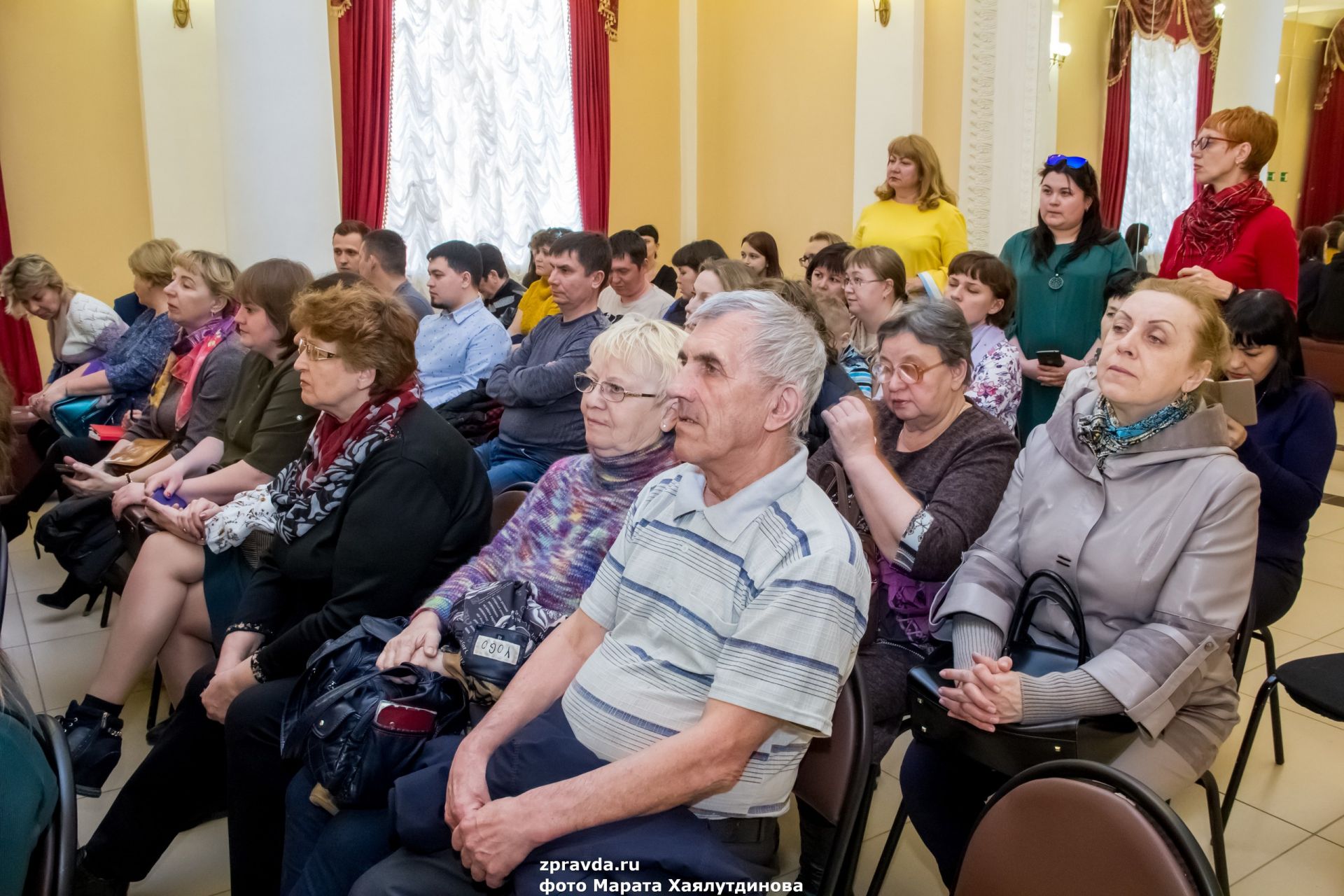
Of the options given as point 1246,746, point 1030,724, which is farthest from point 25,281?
point 1246,746

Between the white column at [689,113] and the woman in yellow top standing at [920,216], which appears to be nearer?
the woman in yellow top standing at [920,216]

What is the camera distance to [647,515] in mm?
1639

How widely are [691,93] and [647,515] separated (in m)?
7.62

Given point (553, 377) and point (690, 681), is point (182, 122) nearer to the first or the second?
point (553, 377)

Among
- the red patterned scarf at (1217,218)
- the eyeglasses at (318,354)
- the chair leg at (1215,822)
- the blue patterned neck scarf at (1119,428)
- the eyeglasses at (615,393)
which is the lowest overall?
the chair leg at (1215,822)

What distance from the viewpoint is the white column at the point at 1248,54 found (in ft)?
17.9

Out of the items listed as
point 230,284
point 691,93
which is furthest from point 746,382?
point 691,93

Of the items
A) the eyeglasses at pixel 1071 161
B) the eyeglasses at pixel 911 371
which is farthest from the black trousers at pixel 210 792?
the eyeglasses at pixel 1071 161

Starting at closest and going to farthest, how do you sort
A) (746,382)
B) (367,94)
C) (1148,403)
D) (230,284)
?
(746,382) → (1148,403) → (230,284) → (367,94)

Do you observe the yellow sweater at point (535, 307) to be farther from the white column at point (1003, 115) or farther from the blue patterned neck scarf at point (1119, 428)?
the blue patterned neck scarf at point (1119, 428)

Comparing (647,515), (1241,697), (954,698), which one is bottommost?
(1241,697)

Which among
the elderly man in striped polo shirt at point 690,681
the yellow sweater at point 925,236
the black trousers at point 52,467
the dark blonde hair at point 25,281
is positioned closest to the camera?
the elderly man in striped polo shirt at point 690,681

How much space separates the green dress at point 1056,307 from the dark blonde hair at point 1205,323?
163cm

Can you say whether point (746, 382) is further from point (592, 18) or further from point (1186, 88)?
point (592, 18)
